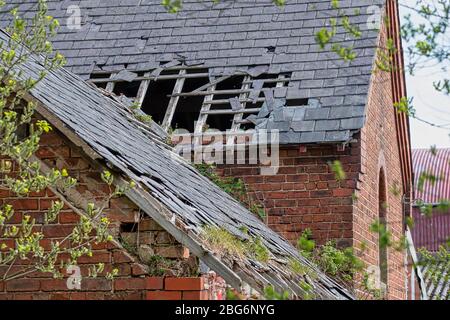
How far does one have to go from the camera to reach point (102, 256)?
8.18m

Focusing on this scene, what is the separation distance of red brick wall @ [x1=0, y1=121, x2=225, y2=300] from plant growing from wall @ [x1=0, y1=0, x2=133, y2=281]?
2.7 inches

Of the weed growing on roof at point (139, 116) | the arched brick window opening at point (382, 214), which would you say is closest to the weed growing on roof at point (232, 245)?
the weed growing on roof at point (139, 116)

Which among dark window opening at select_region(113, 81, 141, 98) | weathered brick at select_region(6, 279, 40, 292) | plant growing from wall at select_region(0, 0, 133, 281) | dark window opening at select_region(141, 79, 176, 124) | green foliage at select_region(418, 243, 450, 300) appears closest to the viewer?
green foliage at select_region(418, 243, 450, 300)

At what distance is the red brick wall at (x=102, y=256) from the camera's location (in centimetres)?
791

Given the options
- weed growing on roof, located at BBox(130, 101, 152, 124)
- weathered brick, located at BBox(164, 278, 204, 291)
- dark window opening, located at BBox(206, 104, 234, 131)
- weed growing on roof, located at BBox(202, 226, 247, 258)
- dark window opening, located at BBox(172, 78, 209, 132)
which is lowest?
weathered brick, located at BBox(164, 278, 204, 291)

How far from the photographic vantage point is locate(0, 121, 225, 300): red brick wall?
791 centimetres

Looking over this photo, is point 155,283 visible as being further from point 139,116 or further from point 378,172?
point 378,172

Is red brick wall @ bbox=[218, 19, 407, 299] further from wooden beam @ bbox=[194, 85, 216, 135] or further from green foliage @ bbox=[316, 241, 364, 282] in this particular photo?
wooden beam @ bbox=[194, 85, 216, 135]

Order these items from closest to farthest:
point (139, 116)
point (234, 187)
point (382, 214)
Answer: point (139, 116), point (234, 187), point (382, 214)

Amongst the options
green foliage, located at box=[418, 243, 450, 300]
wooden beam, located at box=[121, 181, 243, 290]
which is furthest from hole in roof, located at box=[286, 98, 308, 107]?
wooden beam, located at box=[121, 181, 243, 290]

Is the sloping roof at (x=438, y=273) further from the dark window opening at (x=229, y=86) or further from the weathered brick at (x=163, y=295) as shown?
the dark window opening at (x=229, y=86)

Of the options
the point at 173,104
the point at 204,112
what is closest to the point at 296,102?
the point at 204,112

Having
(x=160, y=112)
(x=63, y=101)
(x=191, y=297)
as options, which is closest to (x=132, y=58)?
(x=160, y=112)

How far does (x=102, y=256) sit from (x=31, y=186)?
98 cm
